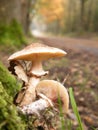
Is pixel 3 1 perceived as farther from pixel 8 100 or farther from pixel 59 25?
pixel 59 25

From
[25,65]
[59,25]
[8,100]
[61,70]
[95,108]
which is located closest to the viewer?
[8,100]

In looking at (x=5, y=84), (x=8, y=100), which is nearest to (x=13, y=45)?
(x=5, y=84)

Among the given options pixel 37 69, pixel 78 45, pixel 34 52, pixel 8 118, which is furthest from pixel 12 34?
pixel 78 45

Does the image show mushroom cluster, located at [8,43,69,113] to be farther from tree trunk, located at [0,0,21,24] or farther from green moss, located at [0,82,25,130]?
tree trunk, located at [0,0,21,24]

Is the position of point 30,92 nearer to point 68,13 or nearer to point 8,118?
point 8,118

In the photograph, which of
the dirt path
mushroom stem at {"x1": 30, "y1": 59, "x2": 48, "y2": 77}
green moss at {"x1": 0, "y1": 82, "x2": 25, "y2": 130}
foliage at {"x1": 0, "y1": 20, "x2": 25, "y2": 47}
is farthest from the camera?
the dirt path

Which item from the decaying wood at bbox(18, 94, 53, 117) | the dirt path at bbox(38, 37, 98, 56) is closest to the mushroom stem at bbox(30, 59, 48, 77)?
the decaying wood at bbox(18, 94, 53, 117)
